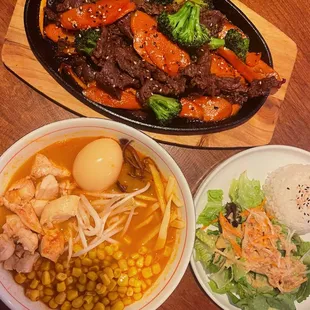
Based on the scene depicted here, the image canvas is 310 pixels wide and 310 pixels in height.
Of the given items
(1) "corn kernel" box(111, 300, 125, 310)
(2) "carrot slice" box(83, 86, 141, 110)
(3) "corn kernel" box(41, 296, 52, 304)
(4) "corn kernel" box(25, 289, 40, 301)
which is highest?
(2) "carrot slice" box(83, 86, 141, 110)

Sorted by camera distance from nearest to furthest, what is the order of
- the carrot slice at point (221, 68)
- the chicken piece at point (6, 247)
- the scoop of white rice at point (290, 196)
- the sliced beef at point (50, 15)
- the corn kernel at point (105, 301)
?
the chicken piece at point (6, 247), the corn kernel at point (105, 301), the sliced beef at point (50, 15), the carrot slice at point (221, 68), the scoop of white rice at point (290, 196)

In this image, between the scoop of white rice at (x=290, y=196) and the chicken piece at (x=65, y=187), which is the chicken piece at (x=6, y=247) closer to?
the chicken piece at (x=65, y=187)

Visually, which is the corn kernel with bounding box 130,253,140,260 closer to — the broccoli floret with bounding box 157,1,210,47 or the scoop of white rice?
the scoop of white rice

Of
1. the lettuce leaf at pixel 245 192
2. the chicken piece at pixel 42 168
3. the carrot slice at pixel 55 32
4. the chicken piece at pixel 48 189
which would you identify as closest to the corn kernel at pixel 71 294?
the chicken piece at pixel 48 189

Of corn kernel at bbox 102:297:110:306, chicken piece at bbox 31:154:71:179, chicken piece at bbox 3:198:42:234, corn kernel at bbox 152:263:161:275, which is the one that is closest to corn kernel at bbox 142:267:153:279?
corn kernel at bbox 152:263:161:275

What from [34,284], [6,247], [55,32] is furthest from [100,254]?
[55,32]

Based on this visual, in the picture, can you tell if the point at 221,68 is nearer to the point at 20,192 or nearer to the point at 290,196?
the point at 290,196
